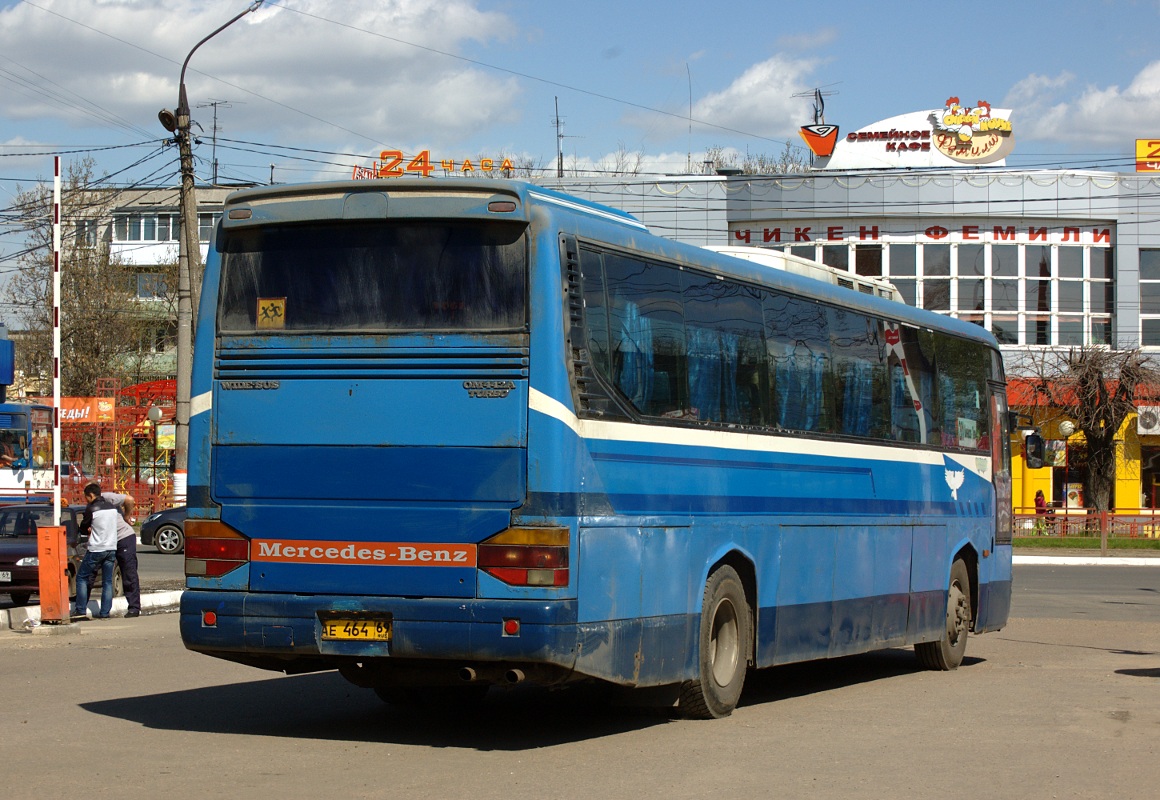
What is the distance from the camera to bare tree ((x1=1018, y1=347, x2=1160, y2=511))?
152 ft

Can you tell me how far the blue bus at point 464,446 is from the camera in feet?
28.9

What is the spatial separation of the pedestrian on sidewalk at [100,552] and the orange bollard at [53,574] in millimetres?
1052

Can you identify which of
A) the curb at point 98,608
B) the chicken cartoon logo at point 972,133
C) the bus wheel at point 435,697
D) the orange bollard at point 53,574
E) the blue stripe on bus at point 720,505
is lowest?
the curb at point 98,608

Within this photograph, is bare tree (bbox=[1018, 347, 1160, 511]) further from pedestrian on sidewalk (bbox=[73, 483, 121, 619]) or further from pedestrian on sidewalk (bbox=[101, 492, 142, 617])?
pedestrian on sidewalk (bbox=[73, 483, 121, 619])

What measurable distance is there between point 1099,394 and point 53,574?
36.9m

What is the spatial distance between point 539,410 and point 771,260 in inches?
191

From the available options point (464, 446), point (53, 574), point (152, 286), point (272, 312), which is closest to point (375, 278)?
point (272, 312)

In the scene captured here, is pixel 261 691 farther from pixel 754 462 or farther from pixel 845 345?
pixel 845 345

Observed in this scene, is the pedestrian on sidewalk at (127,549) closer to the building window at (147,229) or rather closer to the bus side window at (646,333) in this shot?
the bus side window at (646,333)

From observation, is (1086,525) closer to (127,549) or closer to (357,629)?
(127,549)

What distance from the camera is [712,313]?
10641 millimetres

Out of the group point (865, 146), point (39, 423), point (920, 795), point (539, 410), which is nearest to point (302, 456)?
point (539, 410)

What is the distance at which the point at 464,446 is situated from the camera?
889 centimetres

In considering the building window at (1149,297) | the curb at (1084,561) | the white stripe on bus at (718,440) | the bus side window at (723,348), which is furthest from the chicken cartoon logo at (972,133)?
the bus side window at (723,348)
